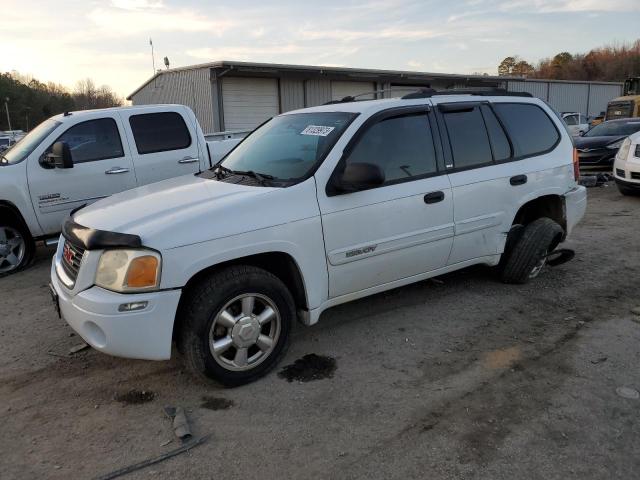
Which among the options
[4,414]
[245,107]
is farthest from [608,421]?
[245,107]

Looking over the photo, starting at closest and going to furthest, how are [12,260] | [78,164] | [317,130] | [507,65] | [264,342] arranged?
[264,342]
[317,130]
[12,260]
[78,164]
[507,65]

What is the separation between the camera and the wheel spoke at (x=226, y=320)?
329cm

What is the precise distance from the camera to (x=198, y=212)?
10.8 ft

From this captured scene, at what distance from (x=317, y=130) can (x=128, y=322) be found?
203cm

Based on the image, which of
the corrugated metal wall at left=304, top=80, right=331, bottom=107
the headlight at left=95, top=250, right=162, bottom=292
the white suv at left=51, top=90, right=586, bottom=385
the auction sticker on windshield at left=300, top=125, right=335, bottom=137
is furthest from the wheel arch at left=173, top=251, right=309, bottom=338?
the corrugated metal wall at left=304, top=80, right=331, bottom=107

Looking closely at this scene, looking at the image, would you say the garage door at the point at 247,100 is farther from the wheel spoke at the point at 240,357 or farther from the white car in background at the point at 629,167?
the wheel spoke at the point at 240,357

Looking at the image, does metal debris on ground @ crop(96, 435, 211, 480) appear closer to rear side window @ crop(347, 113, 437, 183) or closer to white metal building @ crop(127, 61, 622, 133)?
rear side window @ crop(347, 113, 437, 183)

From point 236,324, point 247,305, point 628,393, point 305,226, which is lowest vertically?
point 628,393

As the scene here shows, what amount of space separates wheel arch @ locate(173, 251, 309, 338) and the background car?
1231 centimetres

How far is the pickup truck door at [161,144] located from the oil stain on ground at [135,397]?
160 inches

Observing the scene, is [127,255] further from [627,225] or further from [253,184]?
[627,225]

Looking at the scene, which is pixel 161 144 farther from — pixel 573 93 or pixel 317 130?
pixel 573 93

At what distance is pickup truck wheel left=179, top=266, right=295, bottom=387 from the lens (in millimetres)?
3211

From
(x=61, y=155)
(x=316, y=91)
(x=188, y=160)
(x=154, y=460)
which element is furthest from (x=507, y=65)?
(x=154, y=460)
